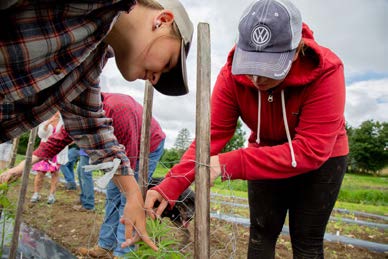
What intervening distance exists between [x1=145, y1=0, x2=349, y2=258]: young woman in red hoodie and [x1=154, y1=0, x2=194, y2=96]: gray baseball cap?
287mm

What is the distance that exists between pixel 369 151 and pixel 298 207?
144 feet

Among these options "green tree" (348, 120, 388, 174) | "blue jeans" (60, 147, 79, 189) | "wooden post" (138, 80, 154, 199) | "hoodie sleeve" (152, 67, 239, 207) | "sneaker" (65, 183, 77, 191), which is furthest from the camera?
"green tree" (348, 120, 388, 174)

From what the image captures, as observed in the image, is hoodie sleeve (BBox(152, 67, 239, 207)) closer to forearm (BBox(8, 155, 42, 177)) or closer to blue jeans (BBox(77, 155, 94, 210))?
forearm (BBox(8, 155, 42, 177))

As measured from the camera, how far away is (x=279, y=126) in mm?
1607

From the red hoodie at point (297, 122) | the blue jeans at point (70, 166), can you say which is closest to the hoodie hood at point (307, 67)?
the red hoodie at point (297, 122)

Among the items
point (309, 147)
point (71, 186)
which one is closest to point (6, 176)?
point (309, 147)

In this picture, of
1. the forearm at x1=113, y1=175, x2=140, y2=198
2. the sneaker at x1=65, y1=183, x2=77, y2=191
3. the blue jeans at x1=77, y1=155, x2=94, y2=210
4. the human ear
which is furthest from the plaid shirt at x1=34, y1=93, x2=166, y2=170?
the sneaker at x1=65, y1=183, x2=77, y2=191

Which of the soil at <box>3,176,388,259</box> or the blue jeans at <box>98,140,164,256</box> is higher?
the blue jeans at <box>98,140,164,256</box>

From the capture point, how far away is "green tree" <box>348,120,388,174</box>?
1553 inches

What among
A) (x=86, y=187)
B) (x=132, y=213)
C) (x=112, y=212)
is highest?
(x=132, y=213)

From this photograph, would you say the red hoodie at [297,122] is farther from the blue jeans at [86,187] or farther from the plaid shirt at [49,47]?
the blue jeans at [86,187]

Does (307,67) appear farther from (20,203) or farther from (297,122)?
(20,203)

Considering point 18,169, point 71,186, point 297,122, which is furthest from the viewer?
point 71,186

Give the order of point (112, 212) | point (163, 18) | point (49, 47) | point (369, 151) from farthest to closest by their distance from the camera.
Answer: point (369, 151), point (112, 212), point (163, 18), point (49, 47)
